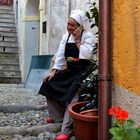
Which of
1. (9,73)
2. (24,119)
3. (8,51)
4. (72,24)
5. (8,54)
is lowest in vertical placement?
(9,73)

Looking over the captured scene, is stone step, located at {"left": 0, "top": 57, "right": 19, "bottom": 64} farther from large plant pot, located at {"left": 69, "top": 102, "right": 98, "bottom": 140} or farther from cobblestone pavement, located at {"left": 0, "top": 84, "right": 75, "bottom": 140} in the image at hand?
large plant pot, located at {"left": 69, "top": 102, "right": 98, "bottom": 140}

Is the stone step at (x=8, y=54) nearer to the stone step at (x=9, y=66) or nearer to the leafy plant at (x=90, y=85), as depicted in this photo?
the stone step at (x=9, y=66)

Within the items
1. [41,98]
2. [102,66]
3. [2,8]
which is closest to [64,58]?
[102,66]

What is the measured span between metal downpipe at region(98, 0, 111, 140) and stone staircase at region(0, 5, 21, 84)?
403 inches

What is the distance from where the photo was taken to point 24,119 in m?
5.08

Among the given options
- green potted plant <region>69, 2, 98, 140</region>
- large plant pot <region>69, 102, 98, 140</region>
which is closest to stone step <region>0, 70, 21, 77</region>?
green potted plant <region>69, 2, 98, 140</region>

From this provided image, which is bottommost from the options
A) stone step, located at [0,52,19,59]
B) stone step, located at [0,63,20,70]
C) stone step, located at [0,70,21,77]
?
stone step, located at [0,70,21,77]

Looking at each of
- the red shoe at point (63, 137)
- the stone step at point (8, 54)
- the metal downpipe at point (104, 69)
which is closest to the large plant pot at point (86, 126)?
the metal downpipe at point (104, 69)

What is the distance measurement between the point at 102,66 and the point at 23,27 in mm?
9721

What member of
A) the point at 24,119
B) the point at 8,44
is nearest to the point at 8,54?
the point at 8,44

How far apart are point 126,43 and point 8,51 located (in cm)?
1180

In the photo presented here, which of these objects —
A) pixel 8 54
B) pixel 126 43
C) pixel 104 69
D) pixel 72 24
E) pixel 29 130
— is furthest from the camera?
pixel 8 54

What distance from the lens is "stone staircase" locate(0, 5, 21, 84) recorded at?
13.2 m

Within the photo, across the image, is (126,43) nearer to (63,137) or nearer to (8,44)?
(63,137)
